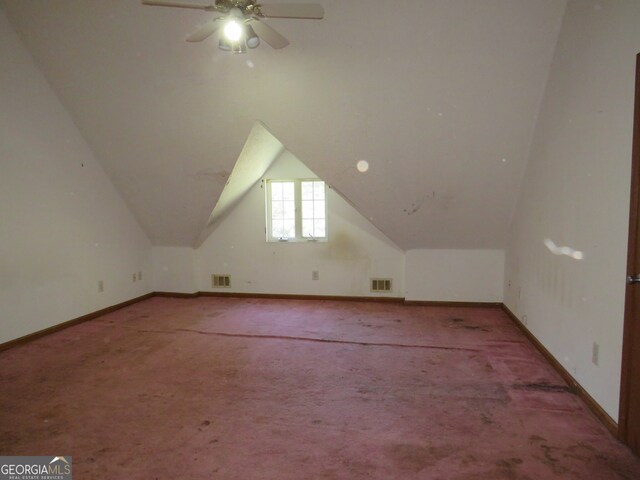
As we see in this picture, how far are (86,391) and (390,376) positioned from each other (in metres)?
2.23

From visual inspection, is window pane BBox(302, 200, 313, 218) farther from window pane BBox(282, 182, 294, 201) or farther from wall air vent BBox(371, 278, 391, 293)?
wall air vent BBox(371, 278, 391, 293)

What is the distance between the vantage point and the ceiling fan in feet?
6.96

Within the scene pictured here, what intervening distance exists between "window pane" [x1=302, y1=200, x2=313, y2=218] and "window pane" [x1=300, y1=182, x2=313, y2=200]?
6 centimetres

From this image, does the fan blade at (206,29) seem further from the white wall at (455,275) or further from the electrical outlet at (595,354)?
the white wall at (455,275)

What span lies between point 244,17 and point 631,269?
8.15 ft

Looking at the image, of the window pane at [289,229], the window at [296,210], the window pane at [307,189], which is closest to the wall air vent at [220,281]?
the window at [296,210]

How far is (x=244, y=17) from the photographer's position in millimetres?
2209

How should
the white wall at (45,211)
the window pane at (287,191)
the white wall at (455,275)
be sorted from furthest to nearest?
the window pane at (287,191)
the white wall at (455,275)
the white wall at (45,211)

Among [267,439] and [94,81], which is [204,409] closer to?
[267,439]

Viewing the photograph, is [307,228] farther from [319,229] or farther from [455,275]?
[455,275]

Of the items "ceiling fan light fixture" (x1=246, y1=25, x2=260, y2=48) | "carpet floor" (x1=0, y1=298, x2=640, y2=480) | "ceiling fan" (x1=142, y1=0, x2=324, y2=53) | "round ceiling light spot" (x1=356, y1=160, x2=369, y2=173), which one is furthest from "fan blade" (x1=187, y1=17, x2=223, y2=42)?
"carpet floor" (x1=0, y1=298, x2=640, y2=480)

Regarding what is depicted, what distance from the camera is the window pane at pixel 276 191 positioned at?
5.49m

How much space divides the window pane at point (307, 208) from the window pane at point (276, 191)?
0.37 meters

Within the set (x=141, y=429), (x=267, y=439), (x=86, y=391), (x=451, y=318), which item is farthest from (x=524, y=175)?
(x=86, y=391)
